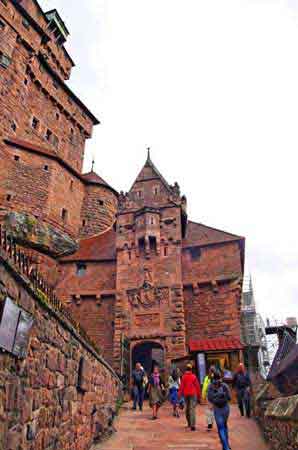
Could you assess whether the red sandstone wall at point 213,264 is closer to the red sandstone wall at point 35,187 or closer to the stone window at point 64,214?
the stone window at point 64,214

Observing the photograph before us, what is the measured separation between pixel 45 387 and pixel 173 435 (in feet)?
16.4

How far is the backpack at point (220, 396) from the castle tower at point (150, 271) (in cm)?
1060

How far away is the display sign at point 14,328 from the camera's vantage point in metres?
3.29

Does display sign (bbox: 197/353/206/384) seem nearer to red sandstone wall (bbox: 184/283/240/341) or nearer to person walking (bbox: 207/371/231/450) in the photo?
red sandstone wall (bbox: 184/283/240/341)

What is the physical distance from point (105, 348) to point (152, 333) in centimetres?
315

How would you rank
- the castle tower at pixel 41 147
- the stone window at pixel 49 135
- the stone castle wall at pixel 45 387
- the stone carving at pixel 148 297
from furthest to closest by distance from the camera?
the stone window at pixel 49 135 → the castle tower at pixel 41 147 → the stone carving at pixel 148 297 → the stone castle wall at pixel 45 387

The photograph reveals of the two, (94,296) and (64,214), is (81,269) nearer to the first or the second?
Result: (94,296)

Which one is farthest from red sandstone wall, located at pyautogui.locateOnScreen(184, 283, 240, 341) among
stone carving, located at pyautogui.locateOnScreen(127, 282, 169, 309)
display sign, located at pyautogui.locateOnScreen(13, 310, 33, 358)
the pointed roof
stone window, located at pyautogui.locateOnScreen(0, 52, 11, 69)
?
stone window, located at pyautogui.locateOnScreen(0, 52, 11, 69)

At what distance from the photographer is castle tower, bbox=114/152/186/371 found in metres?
17.8

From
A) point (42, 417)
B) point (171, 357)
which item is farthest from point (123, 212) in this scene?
point (42, 417)

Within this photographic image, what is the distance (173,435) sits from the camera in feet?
26.7

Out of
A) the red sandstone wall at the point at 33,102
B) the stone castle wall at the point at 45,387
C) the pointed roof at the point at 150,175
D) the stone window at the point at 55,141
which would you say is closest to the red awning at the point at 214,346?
the stone castle wall at the point at 45,387

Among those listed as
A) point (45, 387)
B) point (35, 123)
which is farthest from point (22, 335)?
point (35, 123)

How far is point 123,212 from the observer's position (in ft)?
73.6
